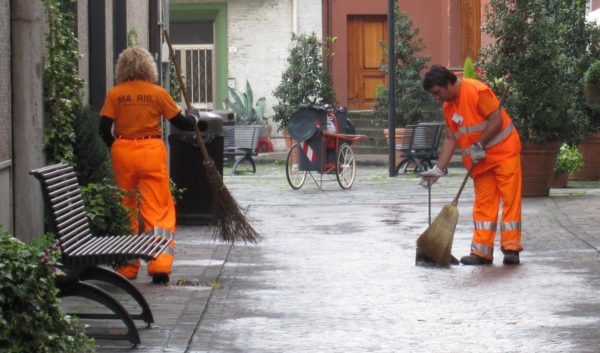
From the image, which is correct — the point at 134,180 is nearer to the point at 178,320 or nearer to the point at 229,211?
the point at 229,211

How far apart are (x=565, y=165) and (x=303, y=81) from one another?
12.6 m

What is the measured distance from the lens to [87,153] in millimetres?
10664

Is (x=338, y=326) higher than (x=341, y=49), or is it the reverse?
(x=341, y=49)

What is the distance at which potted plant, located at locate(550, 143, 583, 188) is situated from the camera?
1952 centimetres

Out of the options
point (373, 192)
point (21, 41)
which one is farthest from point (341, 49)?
point (21, 41)

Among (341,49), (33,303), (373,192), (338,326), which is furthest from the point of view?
(341,49)

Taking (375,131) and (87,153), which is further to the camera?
(375,131)

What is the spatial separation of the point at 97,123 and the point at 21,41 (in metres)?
1.71

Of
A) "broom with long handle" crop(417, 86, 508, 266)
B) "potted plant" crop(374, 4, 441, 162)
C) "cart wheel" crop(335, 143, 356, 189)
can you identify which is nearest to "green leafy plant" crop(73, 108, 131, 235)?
"broom with long handle" crop(417, 86, 508, 266)

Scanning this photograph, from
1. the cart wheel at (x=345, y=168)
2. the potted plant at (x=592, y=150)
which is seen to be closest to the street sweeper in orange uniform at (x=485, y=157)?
the potted plant at (x=592, y=150)

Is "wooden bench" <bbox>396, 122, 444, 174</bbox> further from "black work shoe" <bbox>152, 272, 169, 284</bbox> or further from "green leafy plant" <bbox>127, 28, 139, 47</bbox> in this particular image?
"black work shoe" <bbox>152, 272, 169, 284</bbox>

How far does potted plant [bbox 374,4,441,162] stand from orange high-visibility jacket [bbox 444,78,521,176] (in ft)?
54.7

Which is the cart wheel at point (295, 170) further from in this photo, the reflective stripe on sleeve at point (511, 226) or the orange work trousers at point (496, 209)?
the reflective stripe on sleeve at point (511, 226)

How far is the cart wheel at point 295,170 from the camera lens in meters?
20.8
